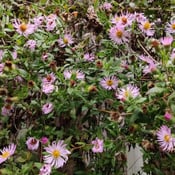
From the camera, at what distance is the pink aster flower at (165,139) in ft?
4.09

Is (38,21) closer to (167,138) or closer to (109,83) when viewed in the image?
(109,83)

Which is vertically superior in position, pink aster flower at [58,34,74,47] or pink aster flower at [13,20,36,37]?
pink aster flower at [13,20,36,37]

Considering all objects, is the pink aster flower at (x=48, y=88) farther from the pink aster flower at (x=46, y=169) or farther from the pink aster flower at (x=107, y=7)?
the pink aster flower at (x=107, y=7)

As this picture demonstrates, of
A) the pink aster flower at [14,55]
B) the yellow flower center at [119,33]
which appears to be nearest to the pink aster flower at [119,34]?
the yellow flower center at [119,33]

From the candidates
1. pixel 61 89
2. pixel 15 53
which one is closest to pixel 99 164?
pixel 61 89

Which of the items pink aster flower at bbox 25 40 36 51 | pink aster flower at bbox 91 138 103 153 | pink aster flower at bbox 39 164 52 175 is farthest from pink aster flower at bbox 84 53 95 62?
pink aster flower at bbox 39 164 52 175

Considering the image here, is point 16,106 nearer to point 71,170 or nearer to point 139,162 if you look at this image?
point 71,170

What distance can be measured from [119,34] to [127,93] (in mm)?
256

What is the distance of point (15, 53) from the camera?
154 cm

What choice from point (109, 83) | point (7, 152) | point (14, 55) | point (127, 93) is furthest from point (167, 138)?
point (14, 55)

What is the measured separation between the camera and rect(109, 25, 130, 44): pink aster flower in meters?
1.48

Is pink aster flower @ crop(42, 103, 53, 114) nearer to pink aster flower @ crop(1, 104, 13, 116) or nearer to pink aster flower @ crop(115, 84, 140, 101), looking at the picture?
pink aster flower @ crop(1, 104, 13, 116)

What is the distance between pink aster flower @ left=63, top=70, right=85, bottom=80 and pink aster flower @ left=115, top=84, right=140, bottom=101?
0.15m

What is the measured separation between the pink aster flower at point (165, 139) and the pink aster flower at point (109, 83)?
25 centimetres
